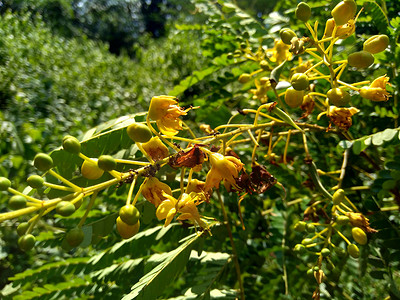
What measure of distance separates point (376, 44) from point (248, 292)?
811mm

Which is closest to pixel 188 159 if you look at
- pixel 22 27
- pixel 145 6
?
pixel 22 27

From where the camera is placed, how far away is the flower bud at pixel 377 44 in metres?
0.67

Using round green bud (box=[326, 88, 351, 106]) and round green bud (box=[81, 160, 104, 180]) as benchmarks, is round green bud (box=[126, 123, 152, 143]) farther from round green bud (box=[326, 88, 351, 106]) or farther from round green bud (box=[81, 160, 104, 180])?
round green bud (box=[326, 88, 351, 106])

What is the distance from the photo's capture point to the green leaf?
0.67m

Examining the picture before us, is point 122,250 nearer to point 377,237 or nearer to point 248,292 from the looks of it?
point 248,292

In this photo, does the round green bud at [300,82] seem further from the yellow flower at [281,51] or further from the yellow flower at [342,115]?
the yellow flower at [281,51]

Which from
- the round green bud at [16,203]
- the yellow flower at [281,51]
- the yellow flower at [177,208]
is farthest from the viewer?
the yellow flower at [281,51]

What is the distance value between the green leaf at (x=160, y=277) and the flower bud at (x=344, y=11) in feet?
1.75

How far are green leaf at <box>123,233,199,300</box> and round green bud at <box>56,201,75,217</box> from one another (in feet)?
0.78

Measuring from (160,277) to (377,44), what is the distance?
0.61 m

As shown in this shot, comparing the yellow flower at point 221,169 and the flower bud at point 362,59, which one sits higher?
the flower bud at point 362,59

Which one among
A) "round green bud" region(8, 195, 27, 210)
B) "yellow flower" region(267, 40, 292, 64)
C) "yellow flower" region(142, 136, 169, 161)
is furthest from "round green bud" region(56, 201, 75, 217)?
"yellow flower" region(267, 40, 292, 64)

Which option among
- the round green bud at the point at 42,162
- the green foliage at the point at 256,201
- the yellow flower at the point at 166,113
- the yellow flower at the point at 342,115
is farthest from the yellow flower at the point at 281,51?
the round green bud at the point at 42,162

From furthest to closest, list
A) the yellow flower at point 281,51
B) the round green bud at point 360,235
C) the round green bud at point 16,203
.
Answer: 1. the yellow flower at point 281,51
2. the round green bud at point 360,235
3. the round green bud at point 16,203
